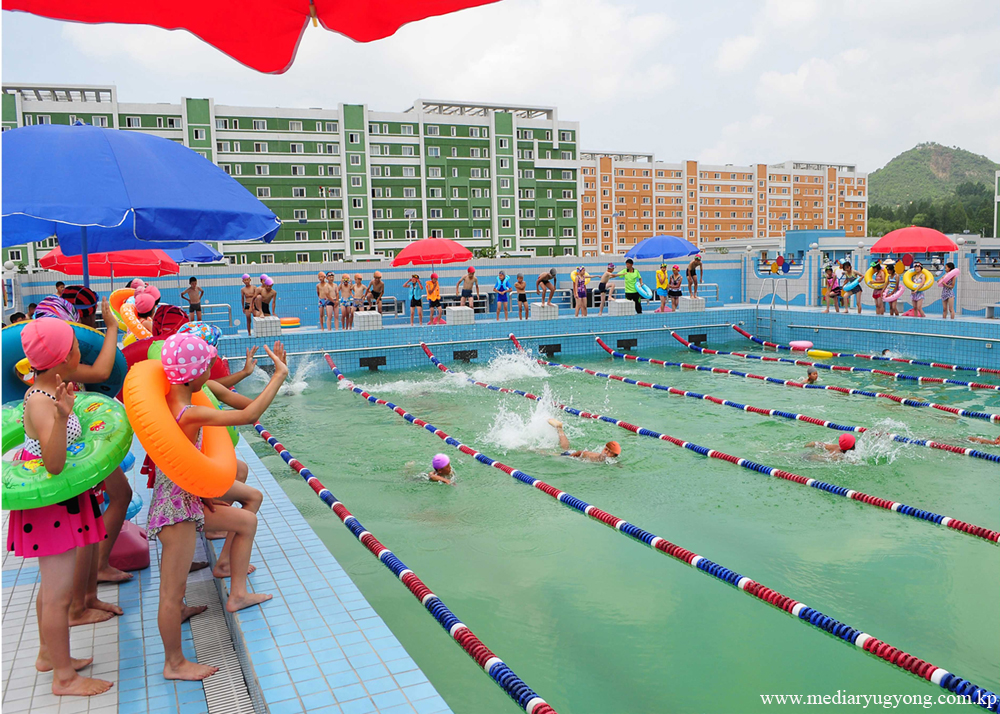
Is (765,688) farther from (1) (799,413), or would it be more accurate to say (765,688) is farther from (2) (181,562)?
(1) (799,413)

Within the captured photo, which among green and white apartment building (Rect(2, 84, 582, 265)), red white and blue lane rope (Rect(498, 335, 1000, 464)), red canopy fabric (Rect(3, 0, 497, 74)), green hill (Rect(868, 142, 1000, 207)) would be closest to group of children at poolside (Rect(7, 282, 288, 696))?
red canopy fabric (Rect(3, 0, 497, 74))

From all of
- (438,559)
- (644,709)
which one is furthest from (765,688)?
(438,559)

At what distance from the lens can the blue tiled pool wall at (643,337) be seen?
14.7m

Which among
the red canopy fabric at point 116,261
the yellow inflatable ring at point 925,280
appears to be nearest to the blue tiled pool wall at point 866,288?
the yellow inflatable ring at point 925,280

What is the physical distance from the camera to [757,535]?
5.87 m

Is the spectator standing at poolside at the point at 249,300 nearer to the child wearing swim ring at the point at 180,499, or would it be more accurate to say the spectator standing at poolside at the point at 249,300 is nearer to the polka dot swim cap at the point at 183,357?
the child wearing swim ring at the point at 180,499

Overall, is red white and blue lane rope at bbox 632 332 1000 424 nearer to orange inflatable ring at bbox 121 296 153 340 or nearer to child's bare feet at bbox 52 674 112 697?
orange inflatable ring at bbox 121 296 153 340

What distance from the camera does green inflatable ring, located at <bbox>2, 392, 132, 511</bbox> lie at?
287 cm

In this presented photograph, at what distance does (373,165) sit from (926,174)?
126 m

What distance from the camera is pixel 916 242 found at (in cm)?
1477

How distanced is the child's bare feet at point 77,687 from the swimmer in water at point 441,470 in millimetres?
4449

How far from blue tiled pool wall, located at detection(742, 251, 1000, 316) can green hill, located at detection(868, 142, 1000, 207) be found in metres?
130

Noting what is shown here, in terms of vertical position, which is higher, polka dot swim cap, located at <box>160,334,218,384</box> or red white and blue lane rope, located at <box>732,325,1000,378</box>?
polka dot swim cap, located at <box>160,334,218,384</box>

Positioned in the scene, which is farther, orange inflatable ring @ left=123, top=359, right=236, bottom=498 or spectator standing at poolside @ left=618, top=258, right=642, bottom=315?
spectator standing at poolside @ left=618, top=258, right=642, bottom=315
